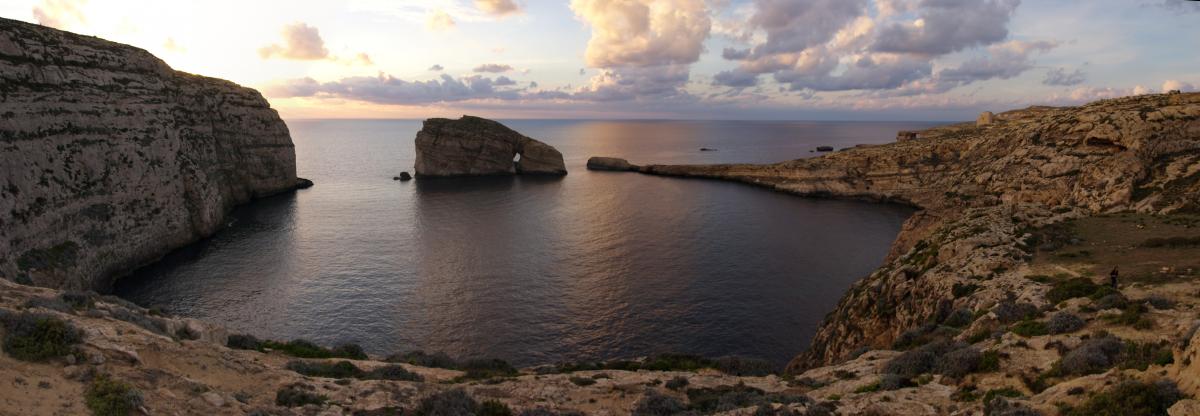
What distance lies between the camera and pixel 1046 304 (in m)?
21.3

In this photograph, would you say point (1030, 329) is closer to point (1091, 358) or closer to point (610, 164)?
point (1091, 358)

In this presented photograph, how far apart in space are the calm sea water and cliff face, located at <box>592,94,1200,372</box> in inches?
434

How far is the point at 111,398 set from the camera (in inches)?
566

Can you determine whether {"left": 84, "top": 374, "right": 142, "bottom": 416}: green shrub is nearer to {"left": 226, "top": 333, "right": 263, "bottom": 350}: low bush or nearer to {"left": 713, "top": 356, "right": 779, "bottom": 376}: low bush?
{"left": 226, "top": 333, "right": 263, "bottom": 350}: low bush

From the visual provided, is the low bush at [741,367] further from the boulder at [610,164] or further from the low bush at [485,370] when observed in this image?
the boulder at [610,164]

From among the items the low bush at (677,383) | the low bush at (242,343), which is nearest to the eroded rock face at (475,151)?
the low bush at (242,343)

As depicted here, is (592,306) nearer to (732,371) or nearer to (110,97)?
(732,371)

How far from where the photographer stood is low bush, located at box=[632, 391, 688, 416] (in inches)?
746

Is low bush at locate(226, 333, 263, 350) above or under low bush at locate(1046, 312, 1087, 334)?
under

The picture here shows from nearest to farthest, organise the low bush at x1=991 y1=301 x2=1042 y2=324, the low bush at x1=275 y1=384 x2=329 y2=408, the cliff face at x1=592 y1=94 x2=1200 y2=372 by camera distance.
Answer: the low bush at x1=275 y1=384 x2=329 y2=408 < the low bush at x1=991 y1=301 x2=1042 y2=324 < the cliff face at x1=592 y1=94 x2=1200 y2=372

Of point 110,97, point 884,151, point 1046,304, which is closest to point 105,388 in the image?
point 1046,304

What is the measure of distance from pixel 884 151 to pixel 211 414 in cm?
12696

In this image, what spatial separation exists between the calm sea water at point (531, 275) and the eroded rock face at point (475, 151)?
42798 mm

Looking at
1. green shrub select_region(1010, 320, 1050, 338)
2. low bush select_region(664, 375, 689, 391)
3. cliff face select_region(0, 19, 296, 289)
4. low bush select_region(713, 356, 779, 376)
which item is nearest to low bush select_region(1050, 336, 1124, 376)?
green shrub select_region(1010, 320, 1050, 338)
